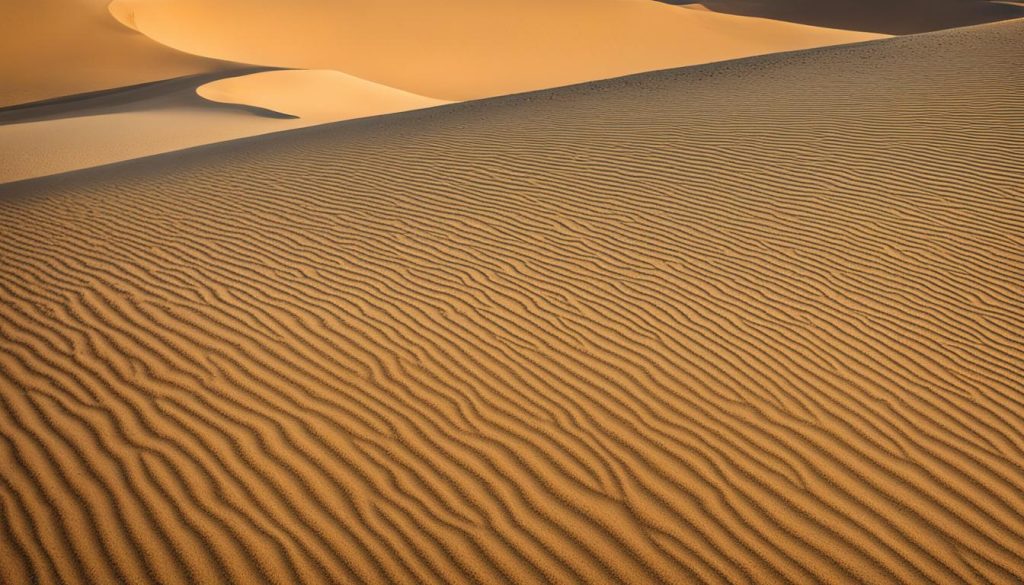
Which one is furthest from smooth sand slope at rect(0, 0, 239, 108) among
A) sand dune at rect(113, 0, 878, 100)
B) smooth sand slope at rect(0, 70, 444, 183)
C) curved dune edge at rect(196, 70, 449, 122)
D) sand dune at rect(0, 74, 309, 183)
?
curved dune edge at rect(196, 70, 449, 122)

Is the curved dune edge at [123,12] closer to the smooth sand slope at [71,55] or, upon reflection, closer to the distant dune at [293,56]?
the distant dune at [293,56]

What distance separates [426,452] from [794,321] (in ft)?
9.72

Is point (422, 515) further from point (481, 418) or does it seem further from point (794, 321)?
point (794, 321)

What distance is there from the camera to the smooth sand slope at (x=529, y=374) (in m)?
3.35

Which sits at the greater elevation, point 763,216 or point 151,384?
point 763,216

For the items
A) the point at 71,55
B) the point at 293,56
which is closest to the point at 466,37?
the point at 293,56

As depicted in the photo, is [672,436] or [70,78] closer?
[672,436]

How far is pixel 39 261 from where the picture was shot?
6484 millimetres

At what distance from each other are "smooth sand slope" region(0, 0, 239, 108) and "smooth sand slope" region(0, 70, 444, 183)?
1.78 metres

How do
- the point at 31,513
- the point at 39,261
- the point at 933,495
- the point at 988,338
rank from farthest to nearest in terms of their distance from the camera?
the point at 39,261 < the point at 988,338 < the point at 933,495 < the point at 31,513

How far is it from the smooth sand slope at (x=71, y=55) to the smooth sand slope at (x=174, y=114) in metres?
1.78

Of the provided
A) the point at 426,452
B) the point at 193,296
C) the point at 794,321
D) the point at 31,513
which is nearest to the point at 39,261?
the point at 193,296

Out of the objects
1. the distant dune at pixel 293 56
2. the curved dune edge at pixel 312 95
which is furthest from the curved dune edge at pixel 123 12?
the curved dune edge at pixel 312 95

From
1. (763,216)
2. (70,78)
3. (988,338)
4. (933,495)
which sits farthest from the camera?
(70,78)
